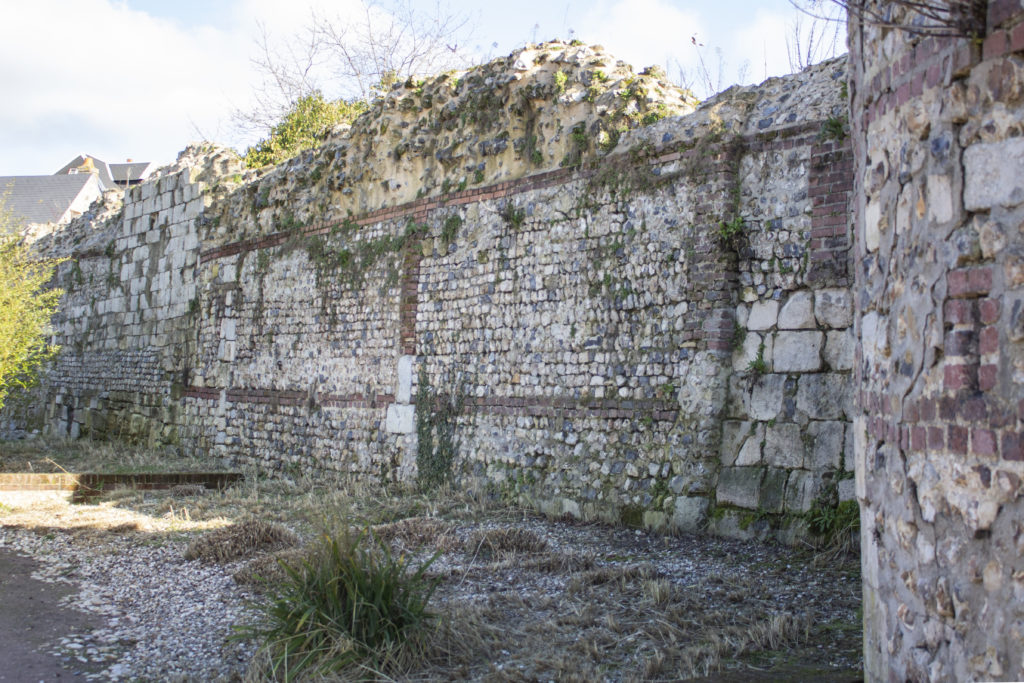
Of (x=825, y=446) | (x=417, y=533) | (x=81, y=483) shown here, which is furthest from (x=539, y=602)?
(x=81, y=483)

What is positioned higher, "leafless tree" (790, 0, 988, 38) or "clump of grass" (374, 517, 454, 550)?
"leafless tree" (790, 0, 988, 38)

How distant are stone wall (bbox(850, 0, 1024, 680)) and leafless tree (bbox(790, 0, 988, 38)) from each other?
0.09 ft

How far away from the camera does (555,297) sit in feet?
27.2

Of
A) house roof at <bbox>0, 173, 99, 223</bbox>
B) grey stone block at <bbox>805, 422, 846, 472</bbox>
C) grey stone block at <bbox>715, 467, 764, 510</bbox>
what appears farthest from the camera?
house roof at <bbox>0, 173, 99, 223</bbox>

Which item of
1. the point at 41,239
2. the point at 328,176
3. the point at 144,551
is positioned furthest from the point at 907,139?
the point at 41,239

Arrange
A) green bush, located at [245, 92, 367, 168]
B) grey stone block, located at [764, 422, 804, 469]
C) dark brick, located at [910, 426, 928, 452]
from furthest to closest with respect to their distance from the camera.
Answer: green bush, located at [245, 92, 367, 168]
grey stone block, located at [764, 422, 804, 469]
dark brick, located at [910, 426, 928, 452]

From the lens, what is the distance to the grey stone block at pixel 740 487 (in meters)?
6.65

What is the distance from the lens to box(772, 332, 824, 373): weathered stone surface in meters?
6.51

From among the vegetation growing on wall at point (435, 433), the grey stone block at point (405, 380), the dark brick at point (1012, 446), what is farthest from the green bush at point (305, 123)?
the dark brick at point (1012, 446)

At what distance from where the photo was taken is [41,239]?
19.2 meters

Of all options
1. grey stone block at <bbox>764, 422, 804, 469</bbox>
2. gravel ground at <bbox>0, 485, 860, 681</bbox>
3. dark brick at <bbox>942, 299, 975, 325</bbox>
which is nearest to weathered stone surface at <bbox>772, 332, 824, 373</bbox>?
grey stone block at <bbox>764, 422, 804, 469</bbox>

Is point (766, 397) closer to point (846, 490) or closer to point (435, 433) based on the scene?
point (846, 490)

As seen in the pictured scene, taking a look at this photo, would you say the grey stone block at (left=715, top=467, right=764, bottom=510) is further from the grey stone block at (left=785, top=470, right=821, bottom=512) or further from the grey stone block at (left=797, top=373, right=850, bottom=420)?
the grey stone block at (left=797, top=373, right=850, bottom=420)

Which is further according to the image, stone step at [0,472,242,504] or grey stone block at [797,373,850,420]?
stone step at [0,472,242,504]
